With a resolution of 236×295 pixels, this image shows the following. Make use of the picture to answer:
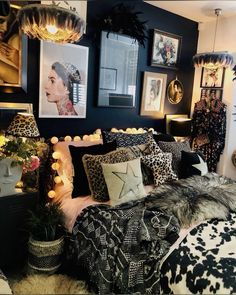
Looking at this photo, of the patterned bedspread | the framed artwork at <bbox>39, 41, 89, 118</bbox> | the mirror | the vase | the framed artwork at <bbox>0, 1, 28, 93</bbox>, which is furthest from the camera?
the mirror

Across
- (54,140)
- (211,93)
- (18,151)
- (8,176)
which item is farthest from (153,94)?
(8,176)

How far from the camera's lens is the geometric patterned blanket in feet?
5.67

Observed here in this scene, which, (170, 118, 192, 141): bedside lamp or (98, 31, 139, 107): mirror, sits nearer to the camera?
(98, 31, 139, 107): mirror

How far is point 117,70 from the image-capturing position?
3320mm

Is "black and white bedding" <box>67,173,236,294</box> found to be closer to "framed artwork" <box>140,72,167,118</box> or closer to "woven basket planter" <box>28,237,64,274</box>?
"woven basket planter" <box>28,237,64,274</box>

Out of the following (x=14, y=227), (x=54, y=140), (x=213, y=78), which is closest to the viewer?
(x=14, y=227)

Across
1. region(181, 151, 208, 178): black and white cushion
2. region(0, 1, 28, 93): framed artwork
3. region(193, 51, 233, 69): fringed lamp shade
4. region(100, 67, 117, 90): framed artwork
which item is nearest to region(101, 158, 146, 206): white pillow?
region(181, 151, 208, 178): black and white cushion

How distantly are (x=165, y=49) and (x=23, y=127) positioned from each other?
2382 millimetres

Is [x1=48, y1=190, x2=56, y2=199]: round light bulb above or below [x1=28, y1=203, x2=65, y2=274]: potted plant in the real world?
above

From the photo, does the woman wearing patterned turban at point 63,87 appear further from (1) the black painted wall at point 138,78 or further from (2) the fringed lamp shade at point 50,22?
(2) the fringed lamp shade at point 50,22

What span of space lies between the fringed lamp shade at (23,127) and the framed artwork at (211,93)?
273 cm

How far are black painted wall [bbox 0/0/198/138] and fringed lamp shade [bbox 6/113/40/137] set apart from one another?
0.38 meters

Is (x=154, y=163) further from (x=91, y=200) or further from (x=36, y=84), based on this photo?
(x=36, y=84)

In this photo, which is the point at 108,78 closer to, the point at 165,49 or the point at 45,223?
the point at 165,49
